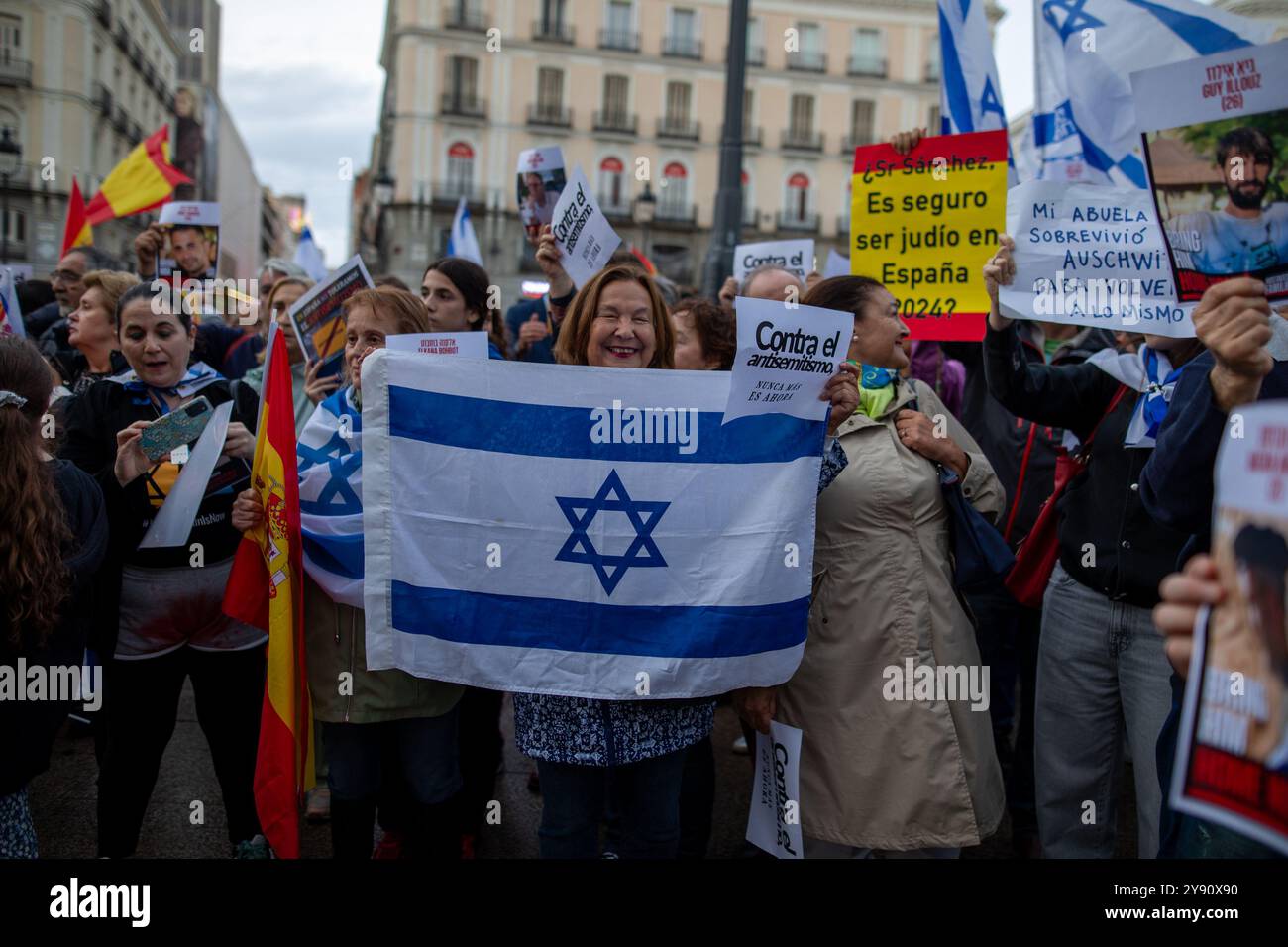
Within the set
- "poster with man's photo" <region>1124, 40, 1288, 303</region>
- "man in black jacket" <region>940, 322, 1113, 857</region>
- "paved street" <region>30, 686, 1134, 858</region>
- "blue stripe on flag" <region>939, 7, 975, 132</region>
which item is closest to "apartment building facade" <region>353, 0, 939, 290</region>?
"blue stripe on flag" <region>939, 7, 975, 132</region>

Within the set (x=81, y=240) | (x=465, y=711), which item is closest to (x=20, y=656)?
(x=465, y=711)

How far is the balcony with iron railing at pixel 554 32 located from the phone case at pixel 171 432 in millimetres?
43482

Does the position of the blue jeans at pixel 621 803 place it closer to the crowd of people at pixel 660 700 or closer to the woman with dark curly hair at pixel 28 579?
the crowd of people at pixel 660 700

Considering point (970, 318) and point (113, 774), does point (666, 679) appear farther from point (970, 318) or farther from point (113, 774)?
point (970, 318)

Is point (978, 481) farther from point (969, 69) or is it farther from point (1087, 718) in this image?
point (969, 69)

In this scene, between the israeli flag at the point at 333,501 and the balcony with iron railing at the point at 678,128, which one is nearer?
the israeli flag at the point at 333,501

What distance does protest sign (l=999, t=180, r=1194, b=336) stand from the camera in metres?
2.76

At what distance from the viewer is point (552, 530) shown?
2578 millimetres

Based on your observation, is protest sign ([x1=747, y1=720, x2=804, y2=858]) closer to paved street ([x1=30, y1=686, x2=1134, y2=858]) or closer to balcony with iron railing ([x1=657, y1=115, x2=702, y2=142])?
paved street ([x1=30, y1=686, x2=1134, y2=858])

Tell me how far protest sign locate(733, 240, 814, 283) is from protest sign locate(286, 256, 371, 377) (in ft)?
8.48

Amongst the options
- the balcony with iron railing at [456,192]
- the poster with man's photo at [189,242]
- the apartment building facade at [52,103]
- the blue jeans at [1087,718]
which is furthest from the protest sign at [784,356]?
the balcony with iron railing at [456,192]

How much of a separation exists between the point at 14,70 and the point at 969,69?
41.4 m

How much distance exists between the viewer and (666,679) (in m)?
2.54

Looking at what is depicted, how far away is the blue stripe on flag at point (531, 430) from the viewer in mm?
2586
